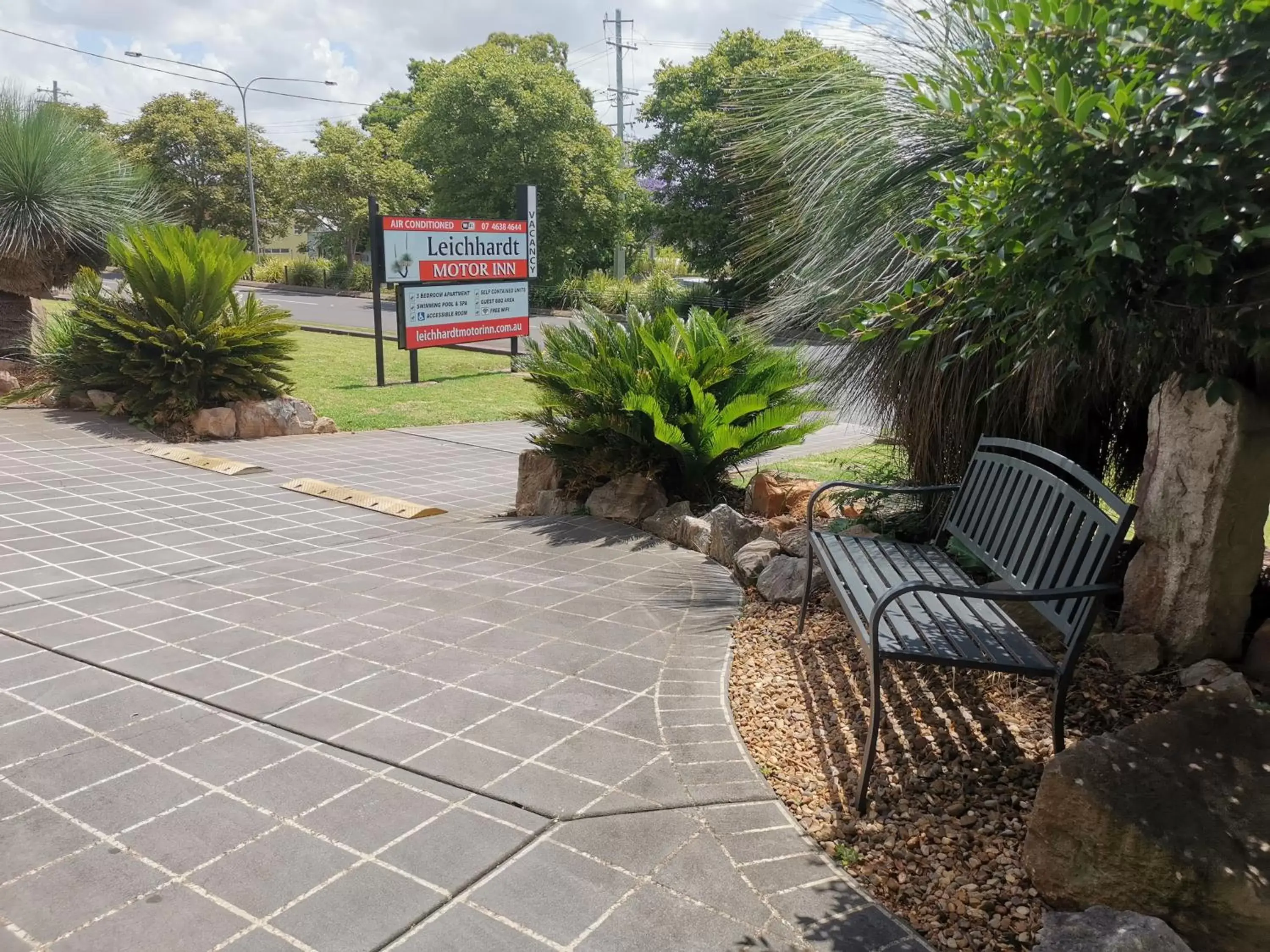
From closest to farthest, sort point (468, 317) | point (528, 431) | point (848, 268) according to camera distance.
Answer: point (848, 268) < point (528, 431) < point (468, 317)

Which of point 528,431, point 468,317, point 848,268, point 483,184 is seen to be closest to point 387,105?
A: point 483,184

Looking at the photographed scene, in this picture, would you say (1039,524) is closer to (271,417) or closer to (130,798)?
(130,798)

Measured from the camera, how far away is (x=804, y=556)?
16.1 ft

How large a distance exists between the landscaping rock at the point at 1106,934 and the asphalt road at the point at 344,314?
1664 cm

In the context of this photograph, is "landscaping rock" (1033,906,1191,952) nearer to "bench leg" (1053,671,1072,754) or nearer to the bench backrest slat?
"bench leg" (1053,671,1072,754)

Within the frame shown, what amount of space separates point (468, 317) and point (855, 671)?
13359 millimetres

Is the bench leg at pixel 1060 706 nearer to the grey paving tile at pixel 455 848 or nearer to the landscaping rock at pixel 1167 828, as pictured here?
the landscaping rock at pixel 1167 828

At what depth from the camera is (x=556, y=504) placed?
692cm

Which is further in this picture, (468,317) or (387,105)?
(387,105)

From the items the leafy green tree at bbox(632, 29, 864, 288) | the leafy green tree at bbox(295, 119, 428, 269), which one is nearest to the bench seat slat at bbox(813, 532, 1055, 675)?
the leafy green tree at bbox(632, 29, 864, 288)

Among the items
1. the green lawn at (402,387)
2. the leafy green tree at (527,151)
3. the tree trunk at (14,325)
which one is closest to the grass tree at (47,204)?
the tree trunk at (14,325)

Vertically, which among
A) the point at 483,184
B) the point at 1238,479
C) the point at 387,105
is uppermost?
the point at 387,105

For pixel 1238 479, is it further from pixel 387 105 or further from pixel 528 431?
pixel 387 105

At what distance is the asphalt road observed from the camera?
861 inches
